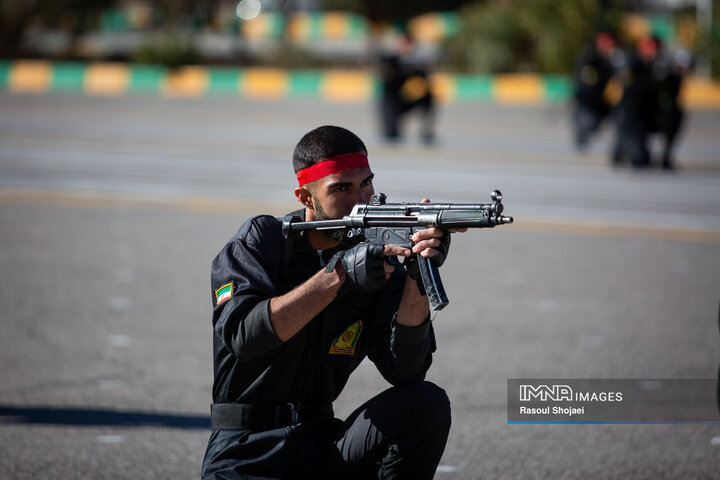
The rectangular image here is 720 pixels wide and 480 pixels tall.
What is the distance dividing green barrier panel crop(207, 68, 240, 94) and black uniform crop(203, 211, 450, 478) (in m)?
25.0

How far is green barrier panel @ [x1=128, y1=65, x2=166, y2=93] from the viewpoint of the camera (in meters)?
28.8

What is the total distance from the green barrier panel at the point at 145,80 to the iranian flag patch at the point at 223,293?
2611 centimetres

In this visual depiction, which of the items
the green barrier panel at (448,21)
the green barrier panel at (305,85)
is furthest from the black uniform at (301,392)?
the green barrier panel at (448,21)

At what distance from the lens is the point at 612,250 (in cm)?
951

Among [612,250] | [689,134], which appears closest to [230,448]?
[612,250]

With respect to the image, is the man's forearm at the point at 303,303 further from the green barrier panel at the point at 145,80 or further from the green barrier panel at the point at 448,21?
the green barrier panel at the point at 448,21

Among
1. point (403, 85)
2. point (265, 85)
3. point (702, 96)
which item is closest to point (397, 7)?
point (265, 85)

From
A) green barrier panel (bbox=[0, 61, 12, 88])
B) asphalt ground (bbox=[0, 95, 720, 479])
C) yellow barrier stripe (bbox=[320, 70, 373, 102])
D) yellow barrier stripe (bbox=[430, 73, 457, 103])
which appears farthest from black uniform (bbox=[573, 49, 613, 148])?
green barrier panel (bbox=[0, 61, 12, 88])

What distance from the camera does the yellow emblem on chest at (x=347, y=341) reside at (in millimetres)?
3408

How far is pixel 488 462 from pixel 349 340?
146cm

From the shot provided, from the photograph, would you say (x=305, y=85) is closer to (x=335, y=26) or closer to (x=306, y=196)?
(x=335, y=26)

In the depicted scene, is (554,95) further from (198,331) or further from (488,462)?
(488,462)

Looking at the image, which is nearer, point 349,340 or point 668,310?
point 349,340

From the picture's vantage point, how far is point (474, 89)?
2506cm
